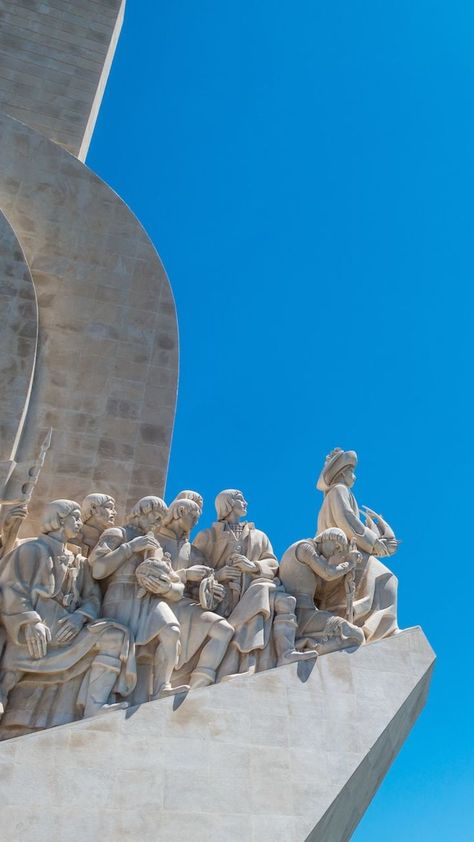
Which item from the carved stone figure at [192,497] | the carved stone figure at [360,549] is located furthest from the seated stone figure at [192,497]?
the carved stone figure at [360,549]

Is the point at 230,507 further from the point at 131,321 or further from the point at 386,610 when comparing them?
the point at 131,321

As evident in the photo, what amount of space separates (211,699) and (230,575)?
4.20 feet

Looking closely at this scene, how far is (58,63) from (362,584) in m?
7.93

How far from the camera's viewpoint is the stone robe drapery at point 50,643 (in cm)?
654

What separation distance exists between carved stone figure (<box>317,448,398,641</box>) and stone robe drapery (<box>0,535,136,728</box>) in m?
2.17

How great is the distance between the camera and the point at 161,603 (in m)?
6.97

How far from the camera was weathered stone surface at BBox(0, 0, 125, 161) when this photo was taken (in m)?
10.9

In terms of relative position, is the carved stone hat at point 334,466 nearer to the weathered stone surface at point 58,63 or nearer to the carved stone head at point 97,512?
the carved stone head at point 97,512

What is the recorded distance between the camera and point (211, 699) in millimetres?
6465

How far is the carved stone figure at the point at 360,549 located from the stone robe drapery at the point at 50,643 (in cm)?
217

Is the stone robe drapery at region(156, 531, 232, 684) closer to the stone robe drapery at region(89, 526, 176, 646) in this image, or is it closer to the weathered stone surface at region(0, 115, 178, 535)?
the stone robe drapery at region(89, 526, 176, 646)


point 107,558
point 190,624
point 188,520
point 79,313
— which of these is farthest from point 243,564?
point 79,313

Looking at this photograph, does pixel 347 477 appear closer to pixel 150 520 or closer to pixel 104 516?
pixel 150 520

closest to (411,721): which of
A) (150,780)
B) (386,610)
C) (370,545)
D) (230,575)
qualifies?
(386,610)
